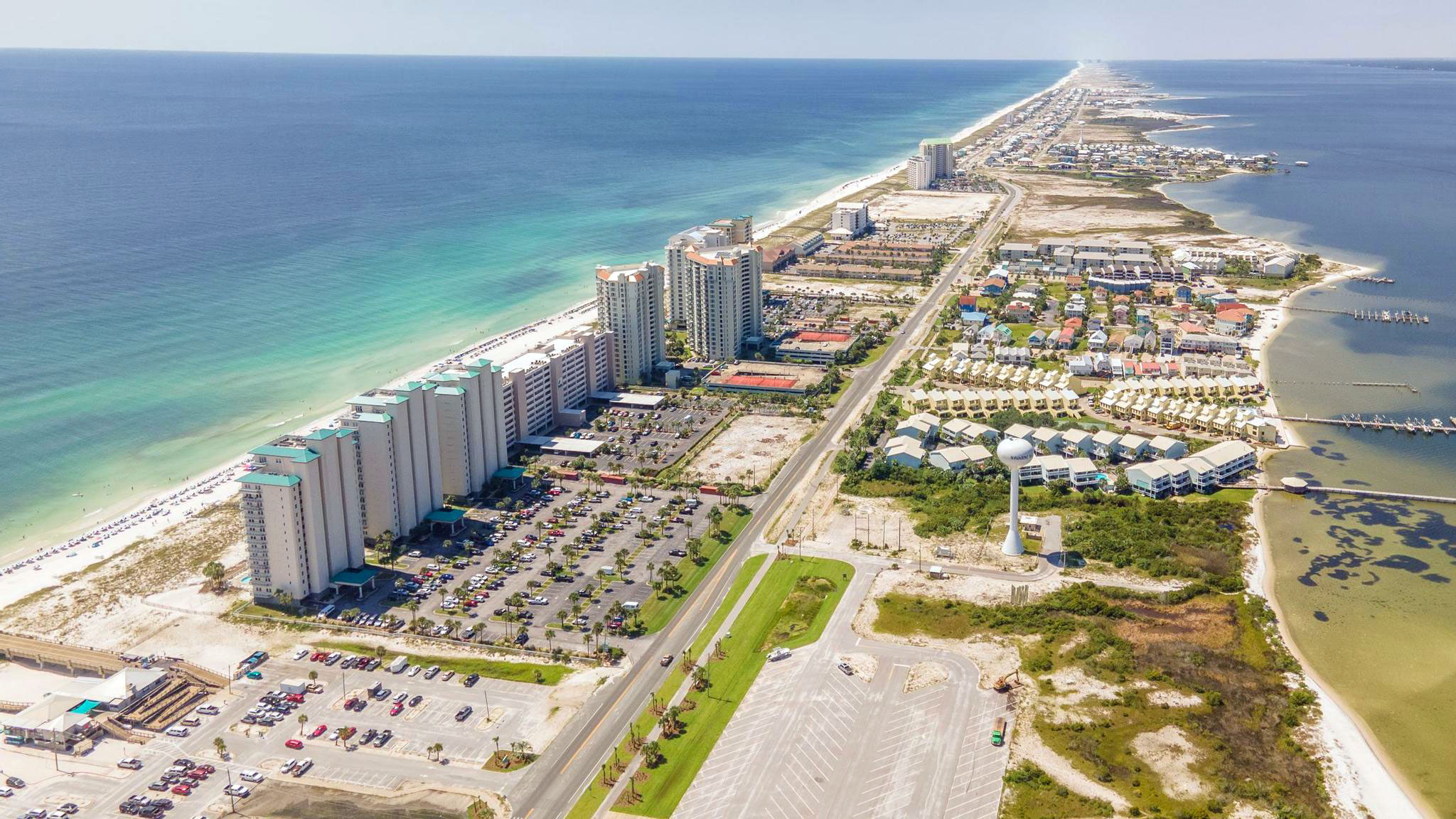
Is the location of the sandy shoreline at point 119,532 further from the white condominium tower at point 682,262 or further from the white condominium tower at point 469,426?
the white condominium tower at point 682,262

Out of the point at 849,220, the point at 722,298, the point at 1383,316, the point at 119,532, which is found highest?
the point at 849,220

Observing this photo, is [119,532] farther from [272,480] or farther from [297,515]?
[297,515]

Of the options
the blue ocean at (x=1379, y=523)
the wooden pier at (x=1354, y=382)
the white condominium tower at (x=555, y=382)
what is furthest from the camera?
the wooden pier at (x=1354, y=382)

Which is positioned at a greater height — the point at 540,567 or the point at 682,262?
the point at 682,262

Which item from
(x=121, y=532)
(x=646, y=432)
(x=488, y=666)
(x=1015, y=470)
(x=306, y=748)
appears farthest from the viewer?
(x=646, y=432)

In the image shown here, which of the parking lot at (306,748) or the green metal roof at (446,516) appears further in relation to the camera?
the green metal roof at (446,516)

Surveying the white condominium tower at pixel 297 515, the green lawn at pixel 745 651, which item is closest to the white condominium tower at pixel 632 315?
the green lawn at pixel 745 651

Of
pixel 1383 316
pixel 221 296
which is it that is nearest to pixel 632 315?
pixel 221 296
